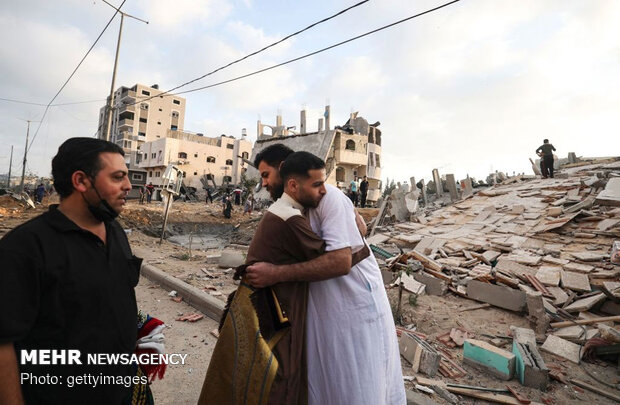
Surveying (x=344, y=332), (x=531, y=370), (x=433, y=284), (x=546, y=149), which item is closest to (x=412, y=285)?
(x=433, y=284)

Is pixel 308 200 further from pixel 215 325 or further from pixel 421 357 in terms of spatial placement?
→ pixel 215 325

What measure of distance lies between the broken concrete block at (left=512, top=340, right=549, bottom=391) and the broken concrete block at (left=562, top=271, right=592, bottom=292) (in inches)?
122

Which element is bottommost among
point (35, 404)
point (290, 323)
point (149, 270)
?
point (149, 270)

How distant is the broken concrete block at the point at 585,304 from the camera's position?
195 inches

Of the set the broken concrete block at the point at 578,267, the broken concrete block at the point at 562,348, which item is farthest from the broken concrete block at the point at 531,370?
the broken concrete block at the point at 578,267

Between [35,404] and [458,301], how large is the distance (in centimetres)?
633

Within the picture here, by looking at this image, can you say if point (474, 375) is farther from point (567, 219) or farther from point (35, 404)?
point (567, 219)

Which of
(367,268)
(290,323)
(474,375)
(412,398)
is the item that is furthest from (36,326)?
(474,375)

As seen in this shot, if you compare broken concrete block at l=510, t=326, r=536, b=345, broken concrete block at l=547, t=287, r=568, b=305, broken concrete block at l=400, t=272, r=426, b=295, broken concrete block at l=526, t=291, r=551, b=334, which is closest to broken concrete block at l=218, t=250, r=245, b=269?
broken concrete block at l=400, t=272, r=426, b=295

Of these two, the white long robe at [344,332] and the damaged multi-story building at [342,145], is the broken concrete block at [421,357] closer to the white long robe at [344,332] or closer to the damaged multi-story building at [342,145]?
the white long robe at [344,332]

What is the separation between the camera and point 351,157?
3159cm

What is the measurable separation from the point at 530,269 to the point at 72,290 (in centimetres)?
814

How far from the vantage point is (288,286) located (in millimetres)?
1402

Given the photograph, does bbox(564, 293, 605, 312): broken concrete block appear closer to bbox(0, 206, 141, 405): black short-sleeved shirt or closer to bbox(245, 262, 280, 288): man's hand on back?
bbox(245, 262, 280, 288): man's hand on back
